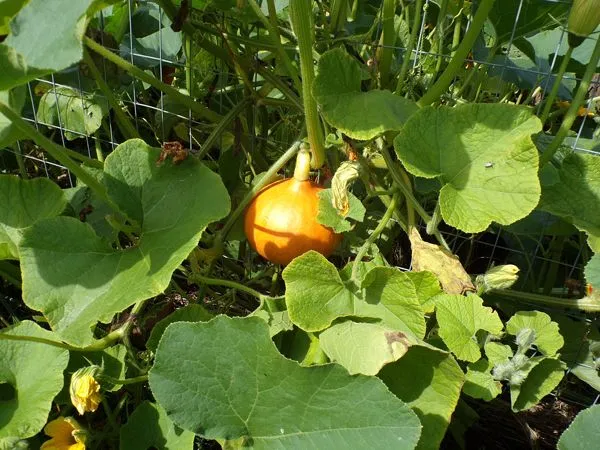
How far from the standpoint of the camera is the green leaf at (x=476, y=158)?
3.22 feet

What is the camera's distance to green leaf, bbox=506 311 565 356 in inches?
41.7

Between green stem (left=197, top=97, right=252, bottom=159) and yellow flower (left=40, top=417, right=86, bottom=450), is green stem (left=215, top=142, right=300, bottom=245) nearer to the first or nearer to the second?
green stem (left=197, top=97, right=252, bottom=159)

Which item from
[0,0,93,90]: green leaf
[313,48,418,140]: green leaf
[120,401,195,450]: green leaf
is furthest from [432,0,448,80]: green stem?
[120,401,195,450]: green leaf

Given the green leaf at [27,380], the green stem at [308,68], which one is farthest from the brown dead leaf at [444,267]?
the green leaf at [27,380]

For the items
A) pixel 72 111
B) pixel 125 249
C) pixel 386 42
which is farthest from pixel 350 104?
pixel 72 111

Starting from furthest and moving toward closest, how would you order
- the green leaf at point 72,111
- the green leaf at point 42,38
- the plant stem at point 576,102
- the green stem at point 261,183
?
1. the green leaf at point 72,111
2. the green stem at point 261,183
3. the plant stem at point 576,102
4. the green leaf at point 42,38

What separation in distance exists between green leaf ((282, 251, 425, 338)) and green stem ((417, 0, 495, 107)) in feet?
0.98

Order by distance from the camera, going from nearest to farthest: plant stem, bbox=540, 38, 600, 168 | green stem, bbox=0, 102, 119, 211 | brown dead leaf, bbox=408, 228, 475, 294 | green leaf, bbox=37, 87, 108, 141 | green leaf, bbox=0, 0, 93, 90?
1. green leaf, bbox=0, 0, 93, 90
2. green stem, bbox=0, 102, 119, 211
3. plant stem, bbox=540, 38, 600, 168
4. brown dead leaf, bbox=408, 228, 475, 294
5. green leaf, bbox=37, 87, 108, 141

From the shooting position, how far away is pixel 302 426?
925 millimetres

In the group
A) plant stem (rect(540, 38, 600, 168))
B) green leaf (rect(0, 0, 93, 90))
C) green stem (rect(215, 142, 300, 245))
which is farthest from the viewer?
green stem (rect(215, 142, 300, 245))

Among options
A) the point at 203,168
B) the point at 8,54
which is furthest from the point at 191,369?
the point at 8,54

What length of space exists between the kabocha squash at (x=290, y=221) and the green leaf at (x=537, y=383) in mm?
375

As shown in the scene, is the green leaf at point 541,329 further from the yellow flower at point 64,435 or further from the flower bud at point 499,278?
the yellow flower at point 64,435

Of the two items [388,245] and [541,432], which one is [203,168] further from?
[541,432]
